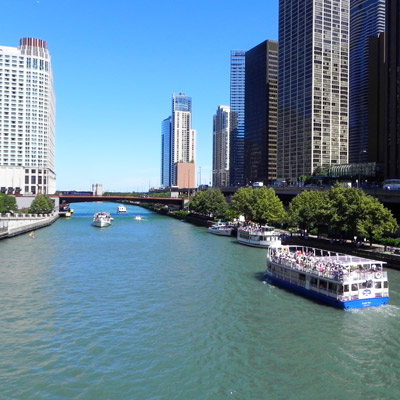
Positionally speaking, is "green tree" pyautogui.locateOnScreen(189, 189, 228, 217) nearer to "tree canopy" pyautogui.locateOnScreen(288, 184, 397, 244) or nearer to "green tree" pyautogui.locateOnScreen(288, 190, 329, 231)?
"green tree" pyautogui.locateOnScreen(288, 190, 329, 231)

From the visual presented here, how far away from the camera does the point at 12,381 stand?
27672mm

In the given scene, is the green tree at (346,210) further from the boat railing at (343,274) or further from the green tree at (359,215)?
the boat railing at (343,274)

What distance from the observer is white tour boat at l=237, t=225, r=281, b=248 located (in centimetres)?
8959

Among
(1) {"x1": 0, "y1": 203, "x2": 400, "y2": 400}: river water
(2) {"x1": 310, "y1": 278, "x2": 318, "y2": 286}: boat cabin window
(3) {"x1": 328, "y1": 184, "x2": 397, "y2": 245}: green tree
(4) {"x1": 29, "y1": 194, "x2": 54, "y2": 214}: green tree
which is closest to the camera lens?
(1) {"x1": 0, "y1": 203, "x2": 400, "y2": 400}: river water

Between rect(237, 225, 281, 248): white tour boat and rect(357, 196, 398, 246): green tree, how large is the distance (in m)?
20.0

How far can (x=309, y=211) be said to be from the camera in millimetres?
89250

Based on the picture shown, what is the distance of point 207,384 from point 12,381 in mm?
11915

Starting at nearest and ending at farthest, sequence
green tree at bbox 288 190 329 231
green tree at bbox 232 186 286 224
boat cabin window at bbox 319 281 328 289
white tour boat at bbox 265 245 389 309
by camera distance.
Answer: white tour boat at bbox 265 245 389 309 < boat cabin window at bbox 319 281 328 289 < green tree at bbox 288 190 329 231 < green tree at bbox 232 186 286 224

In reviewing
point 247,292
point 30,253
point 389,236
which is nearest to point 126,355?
point 247,292

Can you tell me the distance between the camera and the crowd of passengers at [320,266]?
4548 cm

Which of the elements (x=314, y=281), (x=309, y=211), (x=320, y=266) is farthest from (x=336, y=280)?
(x=309, y=211)

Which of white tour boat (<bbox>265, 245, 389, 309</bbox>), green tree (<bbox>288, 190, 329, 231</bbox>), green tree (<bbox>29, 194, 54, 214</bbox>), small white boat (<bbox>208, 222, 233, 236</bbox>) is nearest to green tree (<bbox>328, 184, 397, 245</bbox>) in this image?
green tree (<bbox>288, 190, 329, 231</bbox>)

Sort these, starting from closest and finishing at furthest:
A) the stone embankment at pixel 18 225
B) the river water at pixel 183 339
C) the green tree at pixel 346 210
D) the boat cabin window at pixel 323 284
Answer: the river water at pixel 183 339
the boat cabin window at pixel 323 284
the green tree at pixel 346 210
the stone embankment at pixel 18 225

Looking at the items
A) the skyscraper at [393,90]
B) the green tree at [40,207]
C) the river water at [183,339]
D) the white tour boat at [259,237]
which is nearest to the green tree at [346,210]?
the white tour boat at [259,237]
